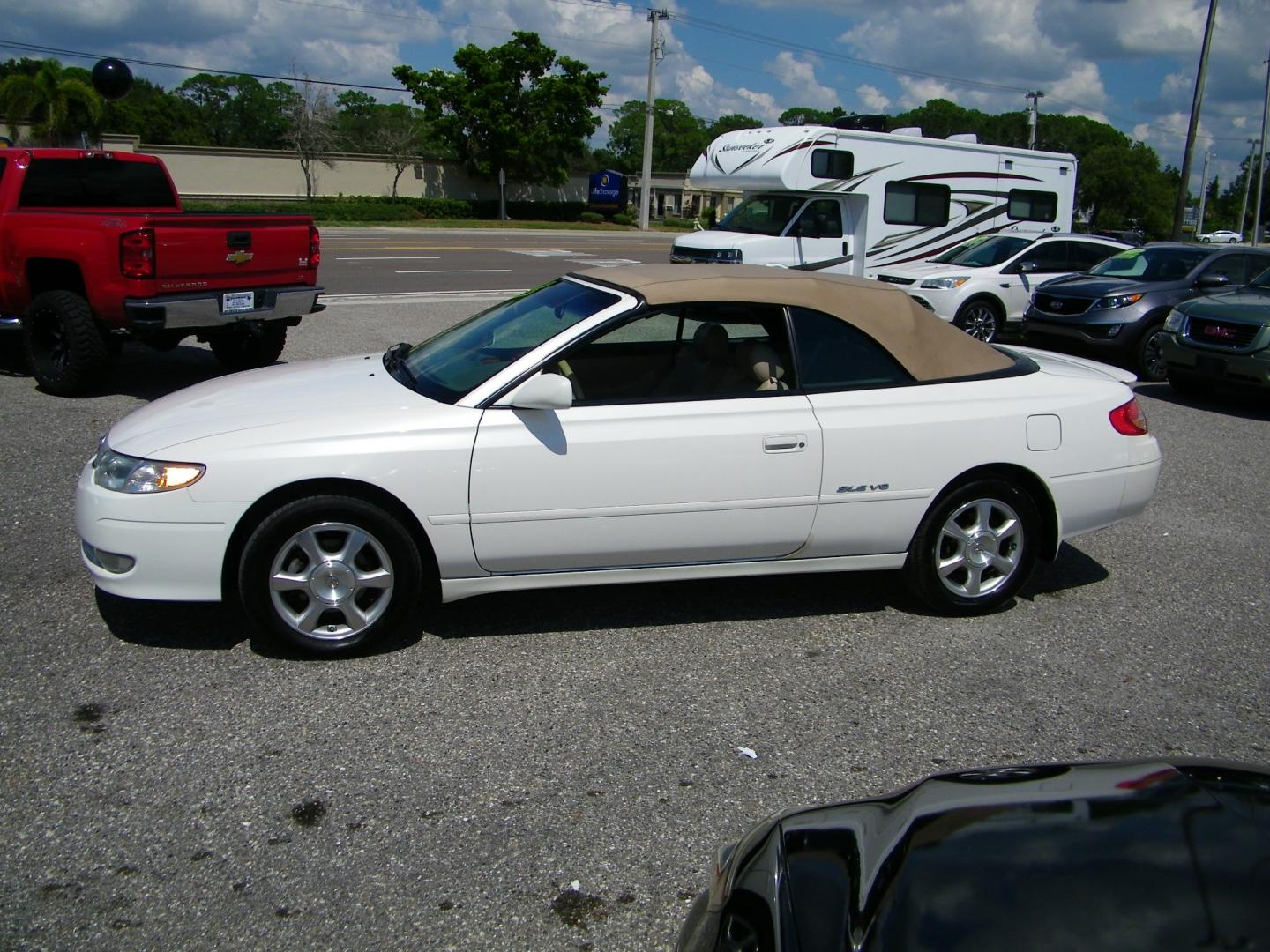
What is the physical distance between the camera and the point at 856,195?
16297mm

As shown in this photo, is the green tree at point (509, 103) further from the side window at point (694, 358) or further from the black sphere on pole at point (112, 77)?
the side window at point (694, 358)

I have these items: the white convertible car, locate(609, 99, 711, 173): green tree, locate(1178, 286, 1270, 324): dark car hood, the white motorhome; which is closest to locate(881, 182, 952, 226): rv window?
the white motorhome

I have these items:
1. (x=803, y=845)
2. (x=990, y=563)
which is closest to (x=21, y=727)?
(x=803, y=845)

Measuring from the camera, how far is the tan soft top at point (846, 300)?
4.79 meters

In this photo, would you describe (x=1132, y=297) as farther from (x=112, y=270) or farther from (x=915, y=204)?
(x=112, y=270)

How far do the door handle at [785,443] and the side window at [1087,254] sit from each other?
452 inches

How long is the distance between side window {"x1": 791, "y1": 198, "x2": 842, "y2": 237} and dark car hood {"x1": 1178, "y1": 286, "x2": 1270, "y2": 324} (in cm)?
629

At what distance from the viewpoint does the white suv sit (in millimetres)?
13602

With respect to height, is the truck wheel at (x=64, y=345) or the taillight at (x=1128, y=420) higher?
the taillight at (x=1128, y=420)

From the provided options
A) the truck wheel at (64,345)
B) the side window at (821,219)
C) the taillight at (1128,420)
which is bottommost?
the truck wheel at (64,345)

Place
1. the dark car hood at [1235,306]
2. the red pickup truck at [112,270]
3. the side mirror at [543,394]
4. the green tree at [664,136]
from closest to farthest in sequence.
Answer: the side mirror at [543,394] < the red pickup truck at [112,270] < the dark car hood at [1235,306] < the green tree at [664,136]

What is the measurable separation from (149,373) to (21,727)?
7.06 m

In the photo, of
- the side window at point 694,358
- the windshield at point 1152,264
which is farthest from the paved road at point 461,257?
the side window at point 694,358

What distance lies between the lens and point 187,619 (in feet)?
15.5
